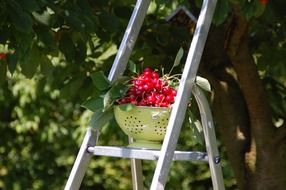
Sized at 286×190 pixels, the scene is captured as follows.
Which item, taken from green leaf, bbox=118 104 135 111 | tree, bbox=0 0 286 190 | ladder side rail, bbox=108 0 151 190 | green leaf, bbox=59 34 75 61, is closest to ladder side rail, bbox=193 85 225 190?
green leaf, bbox=118 104 135 111

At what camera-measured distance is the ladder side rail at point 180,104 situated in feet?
6.20

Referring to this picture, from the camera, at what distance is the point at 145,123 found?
2.06 m

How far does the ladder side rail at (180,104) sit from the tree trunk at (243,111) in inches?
44.3

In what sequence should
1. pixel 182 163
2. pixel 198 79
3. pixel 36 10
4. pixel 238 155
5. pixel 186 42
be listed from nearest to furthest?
1. pixel 198 79
2. pixel 36 10
3. pixel 186 42
4. pixel 238 155
5. pixel 182 163

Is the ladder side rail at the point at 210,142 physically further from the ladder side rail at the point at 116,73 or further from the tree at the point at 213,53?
the tree at the point at 213,53

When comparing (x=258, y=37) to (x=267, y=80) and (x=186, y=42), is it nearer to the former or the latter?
(x=267, y=80)

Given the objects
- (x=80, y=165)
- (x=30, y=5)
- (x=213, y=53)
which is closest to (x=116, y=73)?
(x=80, y=165)

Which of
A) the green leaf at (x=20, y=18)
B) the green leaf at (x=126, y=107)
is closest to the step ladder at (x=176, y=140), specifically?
the green leaf at (x=126, y=107)

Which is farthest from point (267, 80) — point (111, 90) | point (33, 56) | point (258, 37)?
point (111, 90)

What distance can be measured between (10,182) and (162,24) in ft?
7.84

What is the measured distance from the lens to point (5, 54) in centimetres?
295

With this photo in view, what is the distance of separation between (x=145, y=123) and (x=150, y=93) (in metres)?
0.08

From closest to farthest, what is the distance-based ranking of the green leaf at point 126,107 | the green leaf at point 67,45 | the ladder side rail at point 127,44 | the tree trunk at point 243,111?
the green leaf at point 126,107 < the ladder side rail at point 127,44 < the green leaf at point 67,45 < the tree trunk at point 243,111

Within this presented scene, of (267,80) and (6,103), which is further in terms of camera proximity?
(6,103)
